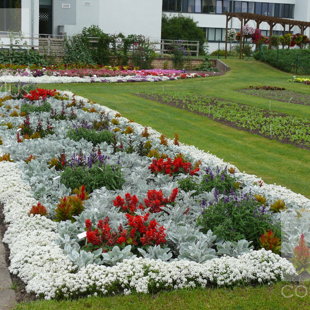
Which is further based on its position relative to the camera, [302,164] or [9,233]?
[302,164]

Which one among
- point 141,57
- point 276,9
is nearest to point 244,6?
point 276,9

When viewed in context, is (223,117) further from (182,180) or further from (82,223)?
(82,223)

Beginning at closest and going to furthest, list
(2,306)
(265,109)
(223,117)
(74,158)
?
1. (2,306)
2. (74,158)
3. (223,117)
4. (265,109)

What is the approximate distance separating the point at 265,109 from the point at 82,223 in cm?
1097

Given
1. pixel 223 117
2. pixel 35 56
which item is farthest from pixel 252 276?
pixel 35 56

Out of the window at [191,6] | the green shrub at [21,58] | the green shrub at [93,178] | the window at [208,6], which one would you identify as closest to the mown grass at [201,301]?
the green shrub at [93,178]

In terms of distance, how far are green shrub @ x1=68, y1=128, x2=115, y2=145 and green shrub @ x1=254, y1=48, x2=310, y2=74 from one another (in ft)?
80.4

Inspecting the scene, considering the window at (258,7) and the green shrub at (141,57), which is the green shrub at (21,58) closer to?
the green shrub at (141,57)

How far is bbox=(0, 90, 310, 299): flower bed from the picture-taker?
451 cm

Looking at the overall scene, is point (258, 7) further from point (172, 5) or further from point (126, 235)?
point (126, 235)

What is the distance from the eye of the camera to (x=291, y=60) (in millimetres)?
31953

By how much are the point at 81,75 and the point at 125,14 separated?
1612cm

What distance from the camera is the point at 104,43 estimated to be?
29.4 m

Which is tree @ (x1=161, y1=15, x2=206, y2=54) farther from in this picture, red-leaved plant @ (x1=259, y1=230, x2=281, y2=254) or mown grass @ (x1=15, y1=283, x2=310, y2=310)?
mown grass @ (x1=15, y1=283, x2=310, y2=310)
